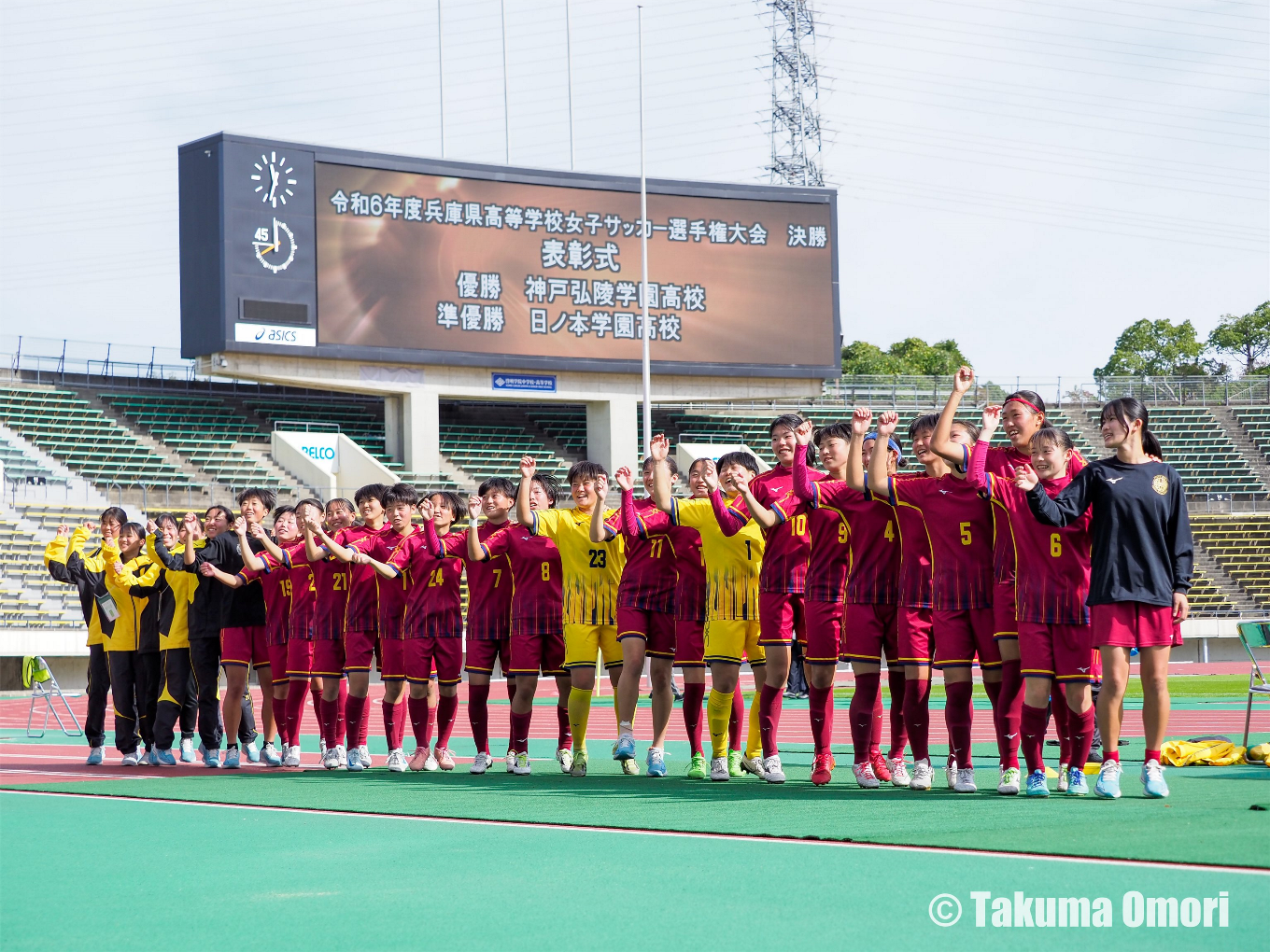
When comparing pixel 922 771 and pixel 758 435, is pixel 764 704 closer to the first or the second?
pixel 922 771

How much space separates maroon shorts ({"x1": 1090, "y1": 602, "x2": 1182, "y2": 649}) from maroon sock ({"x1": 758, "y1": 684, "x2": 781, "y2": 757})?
7.05ft

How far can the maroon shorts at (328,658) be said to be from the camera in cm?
1038

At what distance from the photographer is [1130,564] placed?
7.03 meters

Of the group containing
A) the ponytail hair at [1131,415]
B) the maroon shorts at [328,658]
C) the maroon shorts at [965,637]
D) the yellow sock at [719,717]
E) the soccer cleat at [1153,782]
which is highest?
the ponytail hair at [1131,415]

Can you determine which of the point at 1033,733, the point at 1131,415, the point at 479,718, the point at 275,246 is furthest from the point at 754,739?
the point at 275,246

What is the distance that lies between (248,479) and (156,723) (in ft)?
67.6

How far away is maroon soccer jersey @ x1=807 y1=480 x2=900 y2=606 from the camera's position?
26.1 ft

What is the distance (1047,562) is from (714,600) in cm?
219

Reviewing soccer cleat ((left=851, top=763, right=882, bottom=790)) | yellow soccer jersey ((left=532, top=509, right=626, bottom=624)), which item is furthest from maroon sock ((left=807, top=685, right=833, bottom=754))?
yellow soccer jersey ((left=532, top=509, right=626, bottom=624))

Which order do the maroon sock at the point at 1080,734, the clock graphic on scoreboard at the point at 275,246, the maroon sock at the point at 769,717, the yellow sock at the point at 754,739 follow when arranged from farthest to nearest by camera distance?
the clock graphic on scoreboard at the point at 275,246
the yellow sock at the point at 754,739
the maroon sock at the point at 769,717
the maroon sock at the point at 1080,734

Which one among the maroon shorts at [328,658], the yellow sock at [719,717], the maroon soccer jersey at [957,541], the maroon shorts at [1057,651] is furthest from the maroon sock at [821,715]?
the maroon shorts at [328,658]

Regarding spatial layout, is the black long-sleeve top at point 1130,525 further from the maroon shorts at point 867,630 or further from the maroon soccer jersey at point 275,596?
the maroon soccer jersey at point 275,596

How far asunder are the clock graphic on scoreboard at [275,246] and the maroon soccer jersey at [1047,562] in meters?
23.6

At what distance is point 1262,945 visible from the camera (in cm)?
371
